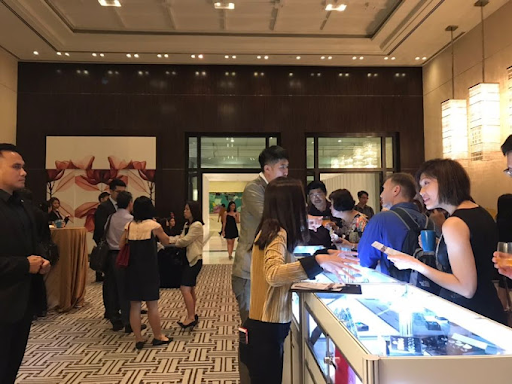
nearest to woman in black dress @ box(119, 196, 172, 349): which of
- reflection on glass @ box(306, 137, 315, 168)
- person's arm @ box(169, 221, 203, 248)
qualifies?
person's arm @ box(169, 221, 203, 248)

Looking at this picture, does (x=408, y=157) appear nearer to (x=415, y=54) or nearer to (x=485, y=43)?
(x=415, y=54)

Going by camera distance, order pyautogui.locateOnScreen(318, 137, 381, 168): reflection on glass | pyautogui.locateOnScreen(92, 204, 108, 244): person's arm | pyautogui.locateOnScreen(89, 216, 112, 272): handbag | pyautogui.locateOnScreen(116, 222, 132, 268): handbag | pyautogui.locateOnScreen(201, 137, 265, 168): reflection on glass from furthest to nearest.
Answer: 1. pyautogui.locateOnScreen(318, 137, 381, 168): reflection on glass
2. pyautogui.locateOnScreen(201, 137, 265, 168): reflection on glass
3. pyautogui.locateOnScreen(92, 204, 108, 244): person's arm
4. pyautogui.locateOnScreen(89, 216, 112, 272): handbag
5. pyautogui.locateOnScreen(116, 222, 132, 268): handbag

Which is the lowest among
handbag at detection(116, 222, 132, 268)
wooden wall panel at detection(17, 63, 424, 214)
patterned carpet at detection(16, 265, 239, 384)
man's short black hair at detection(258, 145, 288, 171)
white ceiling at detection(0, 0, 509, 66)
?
patterned carpet at detection(16, 265, 239, 384)

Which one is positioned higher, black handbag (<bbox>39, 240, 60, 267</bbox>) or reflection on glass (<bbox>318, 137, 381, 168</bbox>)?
reflection on glass (<bbox>318, 137, 381, 168</bbox>)

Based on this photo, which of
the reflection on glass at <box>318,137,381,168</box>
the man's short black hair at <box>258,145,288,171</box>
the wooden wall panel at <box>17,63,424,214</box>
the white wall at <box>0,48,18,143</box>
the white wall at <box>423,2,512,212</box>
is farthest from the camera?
the reflection on glass at <box>318,137,381,168</box>

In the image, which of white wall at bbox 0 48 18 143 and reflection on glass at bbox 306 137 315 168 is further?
reflection on glass at bbox 306 137 315 168

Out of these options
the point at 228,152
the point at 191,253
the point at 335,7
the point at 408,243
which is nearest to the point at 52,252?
the point at 191,253

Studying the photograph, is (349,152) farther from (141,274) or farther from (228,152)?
(141,274)

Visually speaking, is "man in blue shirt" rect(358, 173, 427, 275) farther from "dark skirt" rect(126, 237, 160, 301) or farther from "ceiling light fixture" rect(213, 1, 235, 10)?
"ceiling light fixture" rect(213, 1, 235, 10)

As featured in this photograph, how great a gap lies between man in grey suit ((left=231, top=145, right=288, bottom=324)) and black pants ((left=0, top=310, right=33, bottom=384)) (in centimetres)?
129

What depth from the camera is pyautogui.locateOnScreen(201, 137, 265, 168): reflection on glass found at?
9203mm

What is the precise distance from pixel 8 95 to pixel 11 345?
789 cm

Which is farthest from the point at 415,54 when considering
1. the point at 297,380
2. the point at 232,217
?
the point at 297,380

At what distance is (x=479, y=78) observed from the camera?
7.06 meters
